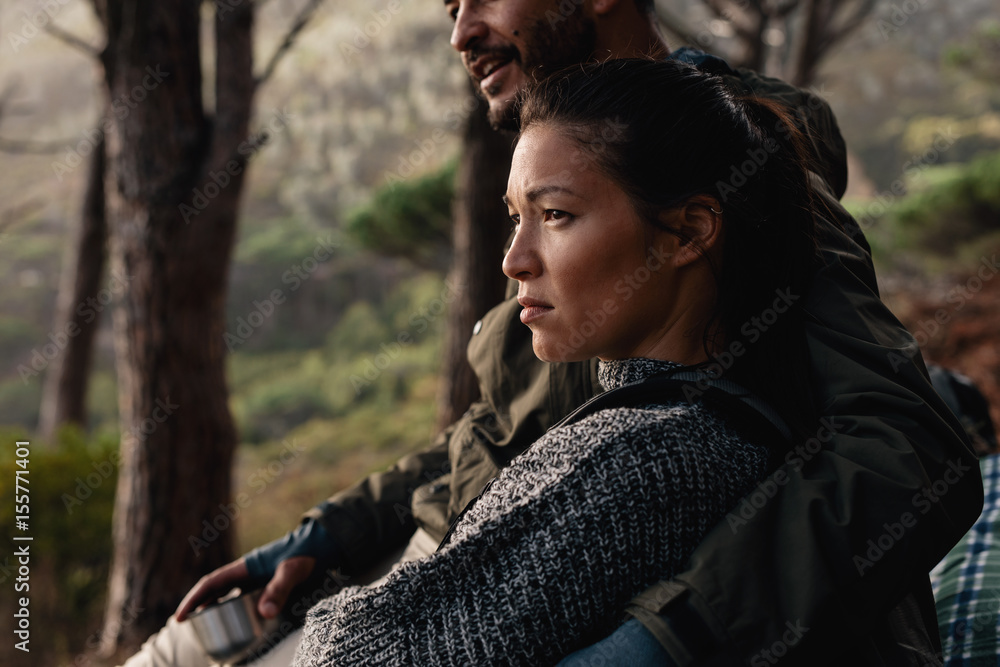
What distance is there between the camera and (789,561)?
3.51ft

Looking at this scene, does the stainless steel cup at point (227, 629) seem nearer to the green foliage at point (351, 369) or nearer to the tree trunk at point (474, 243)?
the tree trunk at point (474, 243)

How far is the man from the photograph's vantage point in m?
1.04

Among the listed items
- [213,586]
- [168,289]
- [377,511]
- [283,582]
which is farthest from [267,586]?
[168,289]

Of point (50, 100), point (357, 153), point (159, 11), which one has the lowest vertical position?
point (159, 11)

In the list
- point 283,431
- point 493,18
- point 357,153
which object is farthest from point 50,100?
point 493,18

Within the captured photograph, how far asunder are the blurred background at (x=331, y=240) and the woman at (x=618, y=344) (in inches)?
98.3

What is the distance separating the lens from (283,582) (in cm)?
189

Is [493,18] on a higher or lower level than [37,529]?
higher

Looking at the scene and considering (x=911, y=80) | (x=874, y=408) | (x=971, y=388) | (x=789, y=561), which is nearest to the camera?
(x=789, y=561)

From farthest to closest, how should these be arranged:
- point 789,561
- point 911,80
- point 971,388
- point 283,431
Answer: point 911,80 → point 283,431 → point 971,388 → point 789,561

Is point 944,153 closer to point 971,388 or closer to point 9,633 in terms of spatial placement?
point 971,388

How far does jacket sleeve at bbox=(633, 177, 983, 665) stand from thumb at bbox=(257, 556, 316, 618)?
1143mm

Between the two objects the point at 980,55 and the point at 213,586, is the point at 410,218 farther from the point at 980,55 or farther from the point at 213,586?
the point at 213,586

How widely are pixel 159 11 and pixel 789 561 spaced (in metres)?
3.46
